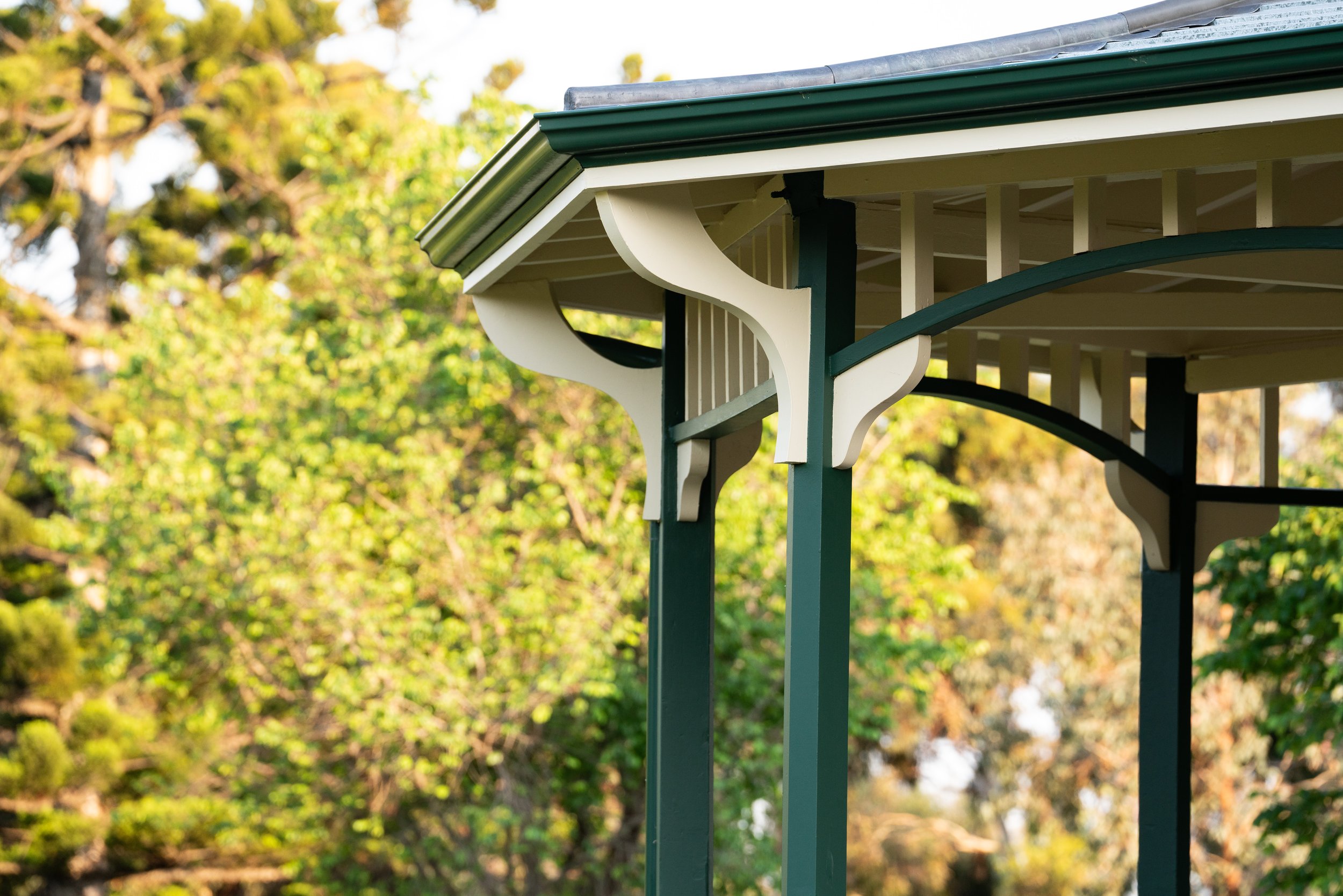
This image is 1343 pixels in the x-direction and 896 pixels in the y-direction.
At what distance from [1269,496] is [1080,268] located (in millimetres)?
2201

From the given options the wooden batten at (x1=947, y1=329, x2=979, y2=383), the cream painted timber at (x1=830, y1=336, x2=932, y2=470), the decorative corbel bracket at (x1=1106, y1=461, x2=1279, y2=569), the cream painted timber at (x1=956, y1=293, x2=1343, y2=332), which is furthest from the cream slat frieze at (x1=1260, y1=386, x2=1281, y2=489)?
the cream painted timber at (x1=830, y1=336, x2=932, y2=470)

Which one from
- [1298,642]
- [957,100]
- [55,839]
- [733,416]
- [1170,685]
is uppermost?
[957,100]

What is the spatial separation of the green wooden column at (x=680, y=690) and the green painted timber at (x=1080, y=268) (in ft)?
3.25

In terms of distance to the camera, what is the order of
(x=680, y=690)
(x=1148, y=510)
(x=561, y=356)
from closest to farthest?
(x=680, y=690)
(x=561, y=356)
(x=1148, y=510)

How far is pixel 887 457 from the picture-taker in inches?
363

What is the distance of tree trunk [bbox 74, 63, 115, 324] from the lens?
14047 millimetres

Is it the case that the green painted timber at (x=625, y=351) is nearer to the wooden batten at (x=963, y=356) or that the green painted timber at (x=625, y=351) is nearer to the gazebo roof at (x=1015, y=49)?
the wooden batten at (x=963, y=356)

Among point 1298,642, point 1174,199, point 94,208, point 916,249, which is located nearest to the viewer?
point 1174,199

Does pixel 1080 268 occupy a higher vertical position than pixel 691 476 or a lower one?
higher

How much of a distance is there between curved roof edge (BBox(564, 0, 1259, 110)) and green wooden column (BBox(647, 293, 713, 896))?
1.24 meters

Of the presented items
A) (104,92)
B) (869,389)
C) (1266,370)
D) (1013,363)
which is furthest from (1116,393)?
(104,92)

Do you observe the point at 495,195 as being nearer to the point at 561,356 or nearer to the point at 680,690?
the point at 561,356

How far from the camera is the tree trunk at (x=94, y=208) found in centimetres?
1405

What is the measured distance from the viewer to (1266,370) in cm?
408
